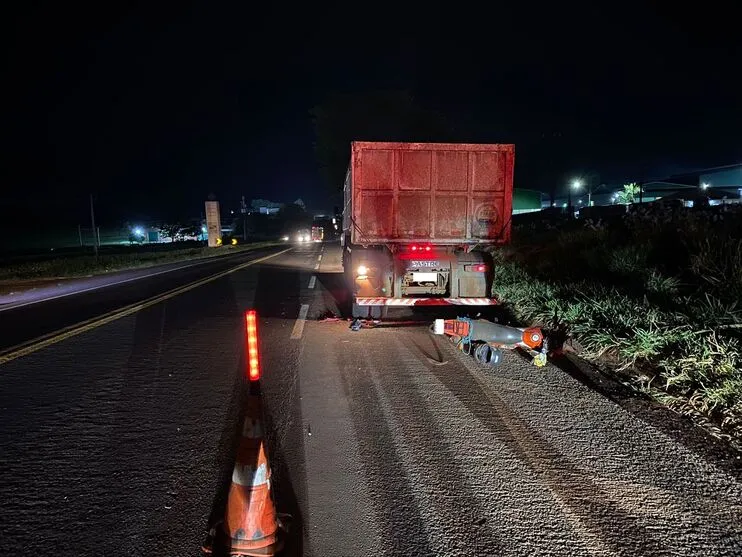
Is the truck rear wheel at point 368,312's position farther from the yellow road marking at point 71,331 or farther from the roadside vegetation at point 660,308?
the yellow road marking at point 71,331

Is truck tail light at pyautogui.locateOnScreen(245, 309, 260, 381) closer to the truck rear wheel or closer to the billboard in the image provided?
the truck rear wheel

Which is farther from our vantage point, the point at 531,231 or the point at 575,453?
the point at 531,231

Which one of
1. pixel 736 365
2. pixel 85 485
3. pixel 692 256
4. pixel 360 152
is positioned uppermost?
pixel 360 152

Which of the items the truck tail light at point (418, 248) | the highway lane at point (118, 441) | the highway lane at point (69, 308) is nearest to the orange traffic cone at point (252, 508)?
the highway lane at point (118, 441)

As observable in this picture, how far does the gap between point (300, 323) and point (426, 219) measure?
2998mm

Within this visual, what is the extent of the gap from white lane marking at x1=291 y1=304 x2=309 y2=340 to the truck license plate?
87.8 inches

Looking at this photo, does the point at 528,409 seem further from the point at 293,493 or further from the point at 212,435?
the point at 212,435

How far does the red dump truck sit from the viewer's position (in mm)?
8750

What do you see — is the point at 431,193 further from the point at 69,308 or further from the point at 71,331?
the point at 69,308

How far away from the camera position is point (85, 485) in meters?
3.48

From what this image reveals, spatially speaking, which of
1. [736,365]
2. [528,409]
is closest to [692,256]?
[736,365]

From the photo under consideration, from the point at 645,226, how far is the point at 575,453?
371 inches

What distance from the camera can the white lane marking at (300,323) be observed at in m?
8.19

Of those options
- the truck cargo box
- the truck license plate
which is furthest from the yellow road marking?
the truck license plate
